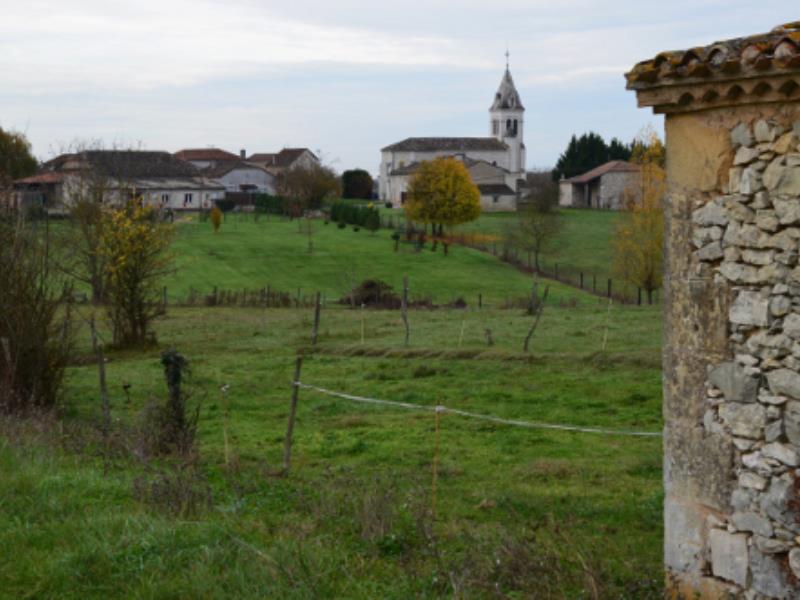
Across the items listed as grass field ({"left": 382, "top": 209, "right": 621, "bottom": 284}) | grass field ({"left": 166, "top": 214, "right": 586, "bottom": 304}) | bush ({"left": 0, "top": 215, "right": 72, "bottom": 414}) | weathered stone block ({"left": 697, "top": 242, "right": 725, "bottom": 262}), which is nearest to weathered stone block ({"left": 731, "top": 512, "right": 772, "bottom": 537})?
weathered stone block ({"left": 697, "top": 242, "right": 725, "bottom": 262})

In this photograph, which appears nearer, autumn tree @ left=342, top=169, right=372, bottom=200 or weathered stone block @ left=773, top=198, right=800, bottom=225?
weathered stone block @ left=773, top=198, right=800, bottom=225

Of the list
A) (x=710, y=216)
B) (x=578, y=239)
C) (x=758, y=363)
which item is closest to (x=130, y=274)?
(x=710, y=216)

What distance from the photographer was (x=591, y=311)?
32.5m

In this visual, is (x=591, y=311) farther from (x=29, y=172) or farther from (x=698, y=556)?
(x=29, y=172)

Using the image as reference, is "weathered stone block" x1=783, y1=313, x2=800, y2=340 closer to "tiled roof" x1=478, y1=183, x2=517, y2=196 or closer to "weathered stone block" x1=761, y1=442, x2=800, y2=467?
"weathered stone block" x1=761, y1=442, x2=800, y2=467

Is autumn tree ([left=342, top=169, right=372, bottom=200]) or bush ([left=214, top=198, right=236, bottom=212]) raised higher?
autumn tree ([left=342, top=169, right=372, bottom=200])

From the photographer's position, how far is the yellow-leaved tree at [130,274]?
27.8m

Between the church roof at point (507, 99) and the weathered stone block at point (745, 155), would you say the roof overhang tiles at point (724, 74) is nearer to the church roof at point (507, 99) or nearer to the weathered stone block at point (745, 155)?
the weathered stone block at point (745, 155)

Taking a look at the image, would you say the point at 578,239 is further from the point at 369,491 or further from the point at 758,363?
the point at 758,363

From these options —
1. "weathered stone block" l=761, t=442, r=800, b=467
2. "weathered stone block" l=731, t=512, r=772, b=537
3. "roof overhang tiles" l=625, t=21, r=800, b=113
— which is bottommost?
"weathered stone block" l=731, t=512, r=772, b=537

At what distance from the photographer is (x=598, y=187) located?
309 ft

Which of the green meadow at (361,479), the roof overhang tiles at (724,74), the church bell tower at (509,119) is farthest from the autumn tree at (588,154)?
the roof overhang tiles at (724,74)

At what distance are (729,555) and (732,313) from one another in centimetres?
153

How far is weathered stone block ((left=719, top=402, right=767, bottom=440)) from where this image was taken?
608 centimetres
